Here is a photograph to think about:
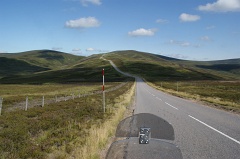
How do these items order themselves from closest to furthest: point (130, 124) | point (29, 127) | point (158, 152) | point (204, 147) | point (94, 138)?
point (158, 152)
point (204, 147)
point (94, 138)
point (130, 124)
point (29, 127)

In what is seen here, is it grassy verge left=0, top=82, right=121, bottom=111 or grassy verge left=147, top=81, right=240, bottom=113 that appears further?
grassy verge left=0, top=82, right=121, bottom=111

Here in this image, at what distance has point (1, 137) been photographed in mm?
10820

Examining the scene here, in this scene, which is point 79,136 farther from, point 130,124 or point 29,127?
point 29,127

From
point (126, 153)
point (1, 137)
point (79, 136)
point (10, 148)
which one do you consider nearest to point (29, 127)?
point (1, 137)

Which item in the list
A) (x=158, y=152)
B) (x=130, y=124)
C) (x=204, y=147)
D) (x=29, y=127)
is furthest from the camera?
(x=29, y=127)

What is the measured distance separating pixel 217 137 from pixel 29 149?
6.74m

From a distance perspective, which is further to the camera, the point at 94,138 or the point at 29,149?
the point at 94,138

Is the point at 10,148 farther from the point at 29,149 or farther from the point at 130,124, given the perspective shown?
the point at 130,124

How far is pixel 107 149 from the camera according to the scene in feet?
28.9

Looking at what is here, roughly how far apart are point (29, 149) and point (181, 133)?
19.4ft

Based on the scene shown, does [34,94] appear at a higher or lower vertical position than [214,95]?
higher

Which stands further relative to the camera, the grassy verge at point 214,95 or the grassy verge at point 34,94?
the grassy verge at point 34,94

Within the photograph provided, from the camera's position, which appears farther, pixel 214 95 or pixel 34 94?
pixel 214 95

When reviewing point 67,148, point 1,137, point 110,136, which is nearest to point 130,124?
point 110,136
